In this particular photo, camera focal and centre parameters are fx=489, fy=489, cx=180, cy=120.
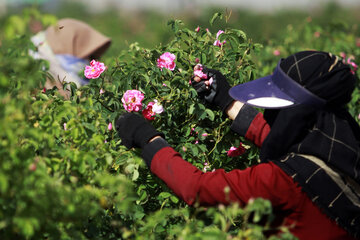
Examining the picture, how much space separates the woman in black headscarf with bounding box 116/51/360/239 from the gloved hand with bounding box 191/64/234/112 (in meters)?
0.35

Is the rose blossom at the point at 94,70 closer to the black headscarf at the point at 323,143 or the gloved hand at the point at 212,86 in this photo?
the gloved hand at the point at 212,86

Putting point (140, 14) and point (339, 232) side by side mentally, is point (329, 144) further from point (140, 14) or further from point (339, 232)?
point (140, 14)

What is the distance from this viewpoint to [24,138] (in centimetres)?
159

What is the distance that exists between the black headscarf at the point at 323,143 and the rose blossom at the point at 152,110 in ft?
1.53

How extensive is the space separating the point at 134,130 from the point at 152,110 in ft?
0.68

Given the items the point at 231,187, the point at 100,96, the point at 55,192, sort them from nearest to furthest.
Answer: the point at 55,192
the point at 231,187
the point at 100,96

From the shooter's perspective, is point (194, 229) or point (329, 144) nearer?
point (194, 229)

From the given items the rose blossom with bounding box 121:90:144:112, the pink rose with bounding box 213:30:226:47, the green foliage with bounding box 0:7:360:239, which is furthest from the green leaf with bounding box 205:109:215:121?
the pink rose with bounding box 213:30:226:47

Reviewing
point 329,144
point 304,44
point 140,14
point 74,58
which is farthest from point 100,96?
point 140,14

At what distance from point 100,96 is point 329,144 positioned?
3.19ft

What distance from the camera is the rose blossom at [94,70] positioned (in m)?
2.04

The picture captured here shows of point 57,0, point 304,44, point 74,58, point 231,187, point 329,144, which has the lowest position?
point 57,0

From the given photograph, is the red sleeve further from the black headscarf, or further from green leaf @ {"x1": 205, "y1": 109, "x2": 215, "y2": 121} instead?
green leaf @ {"x1": 205, "y1": 109, "x2": 215, "y2": 121}

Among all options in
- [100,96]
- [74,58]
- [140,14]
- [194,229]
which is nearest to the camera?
[194,229]
